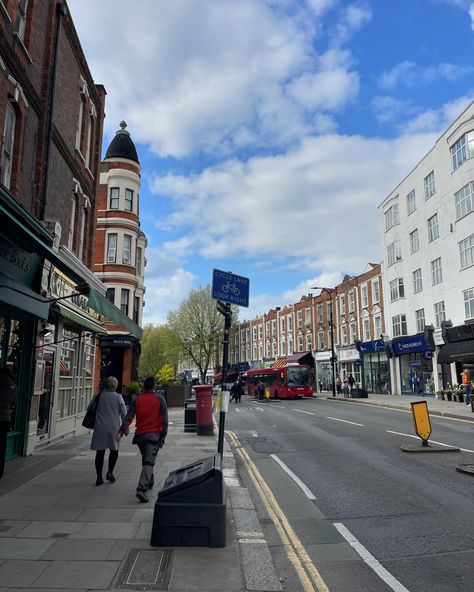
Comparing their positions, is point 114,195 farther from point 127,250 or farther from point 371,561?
point 371,561

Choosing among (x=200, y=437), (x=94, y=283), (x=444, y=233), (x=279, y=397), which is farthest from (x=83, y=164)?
(x=279, y=397)

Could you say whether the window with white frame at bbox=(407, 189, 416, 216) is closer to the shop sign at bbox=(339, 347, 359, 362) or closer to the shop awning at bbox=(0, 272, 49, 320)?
the shop sign at bbox=(339, 347, 359, 362)

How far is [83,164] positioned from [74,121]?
1475 millimetres

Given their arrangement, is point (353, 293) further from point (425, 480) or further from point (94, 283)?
point (425, 480)

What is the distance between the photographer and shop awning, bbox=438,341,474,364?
2786cm

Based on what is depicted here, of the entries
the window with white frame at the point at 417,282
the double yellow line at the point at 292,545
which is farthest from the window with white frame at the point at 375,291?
the double yellow line at the point at 292,545

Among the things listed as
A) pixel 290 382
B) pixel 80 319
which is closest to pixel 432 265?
pixel 290 382

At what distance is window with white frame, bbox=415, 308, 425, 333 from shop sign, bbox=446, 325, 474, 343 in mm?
4493

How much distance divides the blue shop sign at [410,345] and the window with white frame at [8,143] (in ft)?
98.2

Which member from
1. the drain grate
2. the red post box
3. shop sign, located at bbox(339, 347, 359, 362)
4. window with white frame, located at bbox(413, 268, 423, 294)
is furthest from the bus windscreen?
the drain grate

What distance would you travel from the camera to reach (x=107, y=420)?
7852 mm

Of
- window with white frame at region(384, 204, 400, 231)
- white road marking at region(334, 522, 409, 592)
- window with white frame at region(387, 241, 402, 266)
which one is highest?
window with white frame at region(384, 204, 400, 231)

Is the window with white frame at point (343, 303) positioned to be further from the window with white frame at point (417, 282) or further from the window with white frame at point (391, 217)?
the window with white frame at point (417, 282)

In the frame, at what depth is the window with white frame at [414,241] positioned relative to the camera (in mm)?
36250
